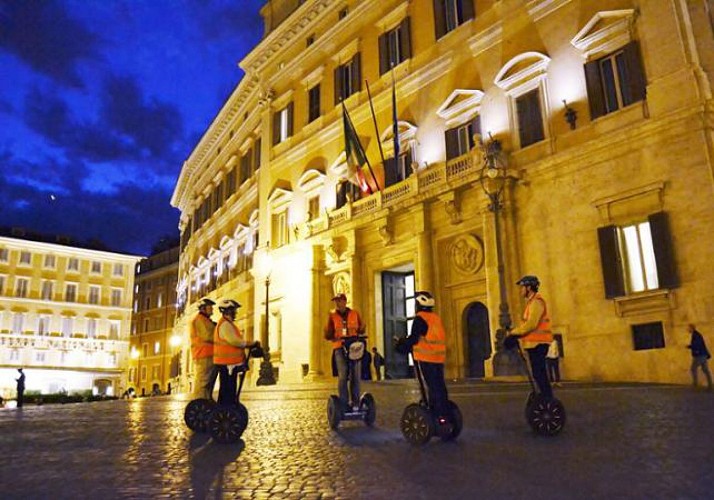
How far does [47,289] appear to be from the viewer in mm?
58250

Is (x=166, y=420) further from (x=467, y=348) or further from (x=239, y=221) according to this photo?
(x=239, y=221)

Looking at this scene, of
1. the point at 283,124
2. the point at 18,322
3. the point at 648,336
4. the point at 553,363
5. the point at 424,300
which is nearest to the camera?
the point at 424,300

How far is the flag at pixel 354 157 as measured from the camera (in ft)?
69.9

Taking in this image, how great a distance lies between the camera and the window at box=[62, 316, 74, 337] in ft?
191

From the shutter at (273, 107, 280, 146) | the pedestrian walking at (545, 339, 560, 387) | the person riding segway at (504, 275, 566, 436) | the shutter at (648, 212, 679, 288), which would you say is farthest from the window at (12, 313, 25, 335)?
the person riding segway at (504, 275, 566, 436)

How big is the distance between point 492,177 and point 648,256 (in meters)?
4.45

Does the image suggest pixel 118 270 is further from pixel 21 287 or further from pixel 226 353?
pixel 226 353

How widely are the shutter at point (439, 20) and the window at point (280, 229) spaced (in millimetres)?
10625

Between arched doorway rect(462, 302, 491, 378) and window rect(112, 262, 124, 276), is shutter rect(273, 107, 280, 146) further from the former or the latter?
window rect(112, 262, 124, 276)

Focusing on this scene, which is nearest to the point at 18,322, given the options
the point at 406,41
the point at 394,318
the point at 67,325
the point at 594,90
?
the point at 67,325

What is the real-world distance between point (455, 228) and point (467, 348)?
382 cm

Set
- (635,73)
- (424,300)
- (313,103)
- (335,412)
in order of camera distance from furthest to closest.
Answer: (313,103) → (635,73) → (335,412) → (424,300)

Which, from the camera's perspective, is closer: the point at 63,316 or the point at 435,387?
the point at 435,387

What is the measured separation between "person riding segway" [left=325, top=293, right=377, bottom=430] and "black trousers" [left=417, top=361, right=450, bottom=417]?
1.63 meters
